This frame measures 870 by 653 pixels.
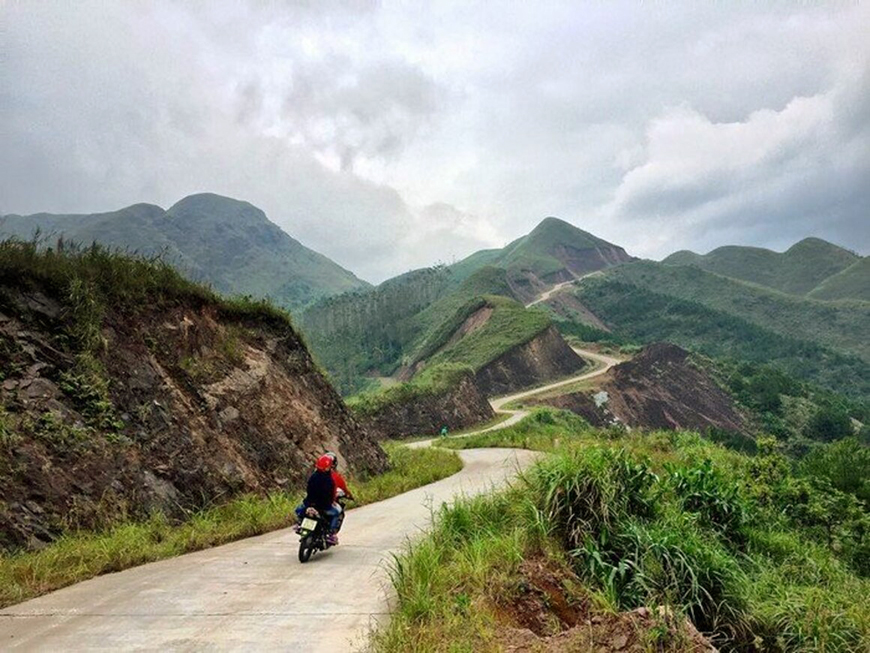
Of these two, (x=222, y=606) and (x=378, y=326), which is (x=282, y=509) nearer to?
(x=222, y=606)

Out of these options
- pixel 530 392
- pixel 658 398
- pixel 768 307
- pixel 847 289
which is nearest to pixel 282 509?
pixel 530 392

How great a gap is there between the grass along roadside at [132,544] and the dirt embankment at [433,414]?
1076 inches

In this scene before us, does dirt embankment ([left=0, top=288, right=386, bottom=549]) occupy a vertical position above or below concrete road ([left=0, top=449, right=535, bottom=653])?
above

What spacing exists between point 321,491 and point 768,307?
607ft

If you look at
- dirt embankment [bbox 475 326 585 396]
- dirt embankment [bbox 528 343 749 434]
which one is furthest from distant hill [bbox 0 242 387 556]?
dirt embankment [bbox 475 326 585 396]

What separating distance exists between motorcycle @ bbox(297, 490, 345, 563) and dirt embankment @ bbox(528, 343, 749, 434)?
52098 millimetres

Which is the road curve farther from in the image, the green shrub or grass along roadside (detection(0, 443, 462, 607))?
grass along roadside (detection(0, 443, 462, 607))

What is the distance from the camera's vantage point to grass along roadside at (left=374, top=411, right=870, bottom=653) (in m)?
5.38

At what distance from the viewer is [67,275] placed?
11219mm

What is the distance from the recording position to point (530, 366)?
71.8 meters

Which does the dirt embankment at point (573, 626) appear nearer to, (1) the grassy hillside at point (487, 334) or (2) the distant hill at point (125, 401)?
(2) the distant hill at point (125, 401)

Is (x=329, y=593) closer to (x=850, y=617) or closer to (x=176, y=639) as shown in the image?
(x=176, y=639)

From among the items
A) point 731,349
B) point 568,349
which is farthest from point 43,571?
point 731,349

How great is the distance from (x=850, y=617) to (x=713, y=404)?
76.7 m
